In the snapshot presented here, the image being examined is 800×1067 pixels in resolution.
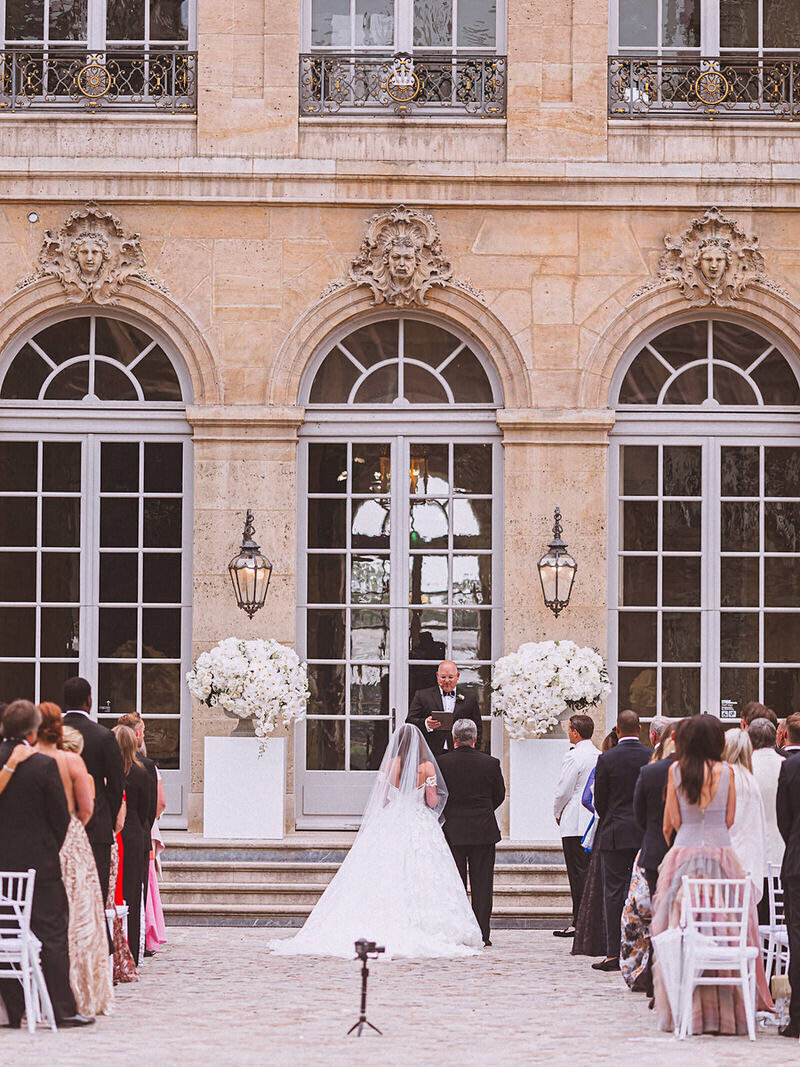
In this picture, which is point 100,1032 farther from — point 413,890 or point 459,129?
point 459,129

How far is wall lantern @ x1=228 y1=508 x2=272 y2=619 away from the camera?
1442 cm

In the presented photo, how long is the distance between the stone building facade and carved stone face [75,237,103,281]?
0.02 m

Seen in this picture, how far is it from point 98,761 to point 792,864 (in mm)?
3512

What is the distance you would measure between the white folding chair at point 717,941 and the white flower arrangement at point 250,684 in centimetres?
525

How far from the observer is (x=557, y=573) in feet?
47.3

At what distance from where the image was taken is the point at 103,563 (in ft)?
49.6

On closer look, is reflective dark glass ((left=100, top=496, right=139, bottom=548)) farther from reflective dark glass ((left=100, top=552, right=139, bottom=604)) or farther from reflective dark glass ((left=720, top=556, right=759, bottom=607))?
reflective dark glass ((left=720, top=556, right=759, bottom=607))

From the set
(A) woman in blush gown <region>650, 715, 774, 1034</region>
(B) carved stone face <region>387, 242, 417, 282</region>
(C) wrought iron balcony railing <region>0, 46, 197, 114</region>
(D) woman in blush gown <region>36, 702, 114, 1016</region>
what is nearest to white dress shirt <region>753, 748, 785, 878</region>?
(A) woman in blush gown <region>650, 715, 774, 1034</region>

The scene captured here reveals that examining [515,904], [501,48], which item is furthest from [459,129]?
[515,904]

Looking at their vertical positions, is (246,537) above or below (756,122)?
below

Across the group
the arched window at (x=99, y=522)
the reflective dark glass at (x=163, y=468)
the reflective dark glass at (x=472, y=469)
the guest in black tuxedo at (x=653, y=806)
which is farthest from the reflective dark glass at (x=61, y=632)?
the guest in black tuxedo at (x=653, y=806)

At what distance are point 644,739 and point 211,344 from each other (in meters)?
4.66

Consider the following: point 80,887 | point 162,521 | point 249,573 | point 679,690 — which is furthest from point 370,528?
point 80,887

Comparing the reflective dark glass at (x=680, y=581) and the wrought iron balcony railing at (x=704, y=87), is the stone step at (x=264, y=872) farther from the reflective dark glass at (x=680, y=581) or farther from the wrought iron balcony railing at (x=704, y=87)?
the wrought iron balcony railing at (x=704, y=87)
